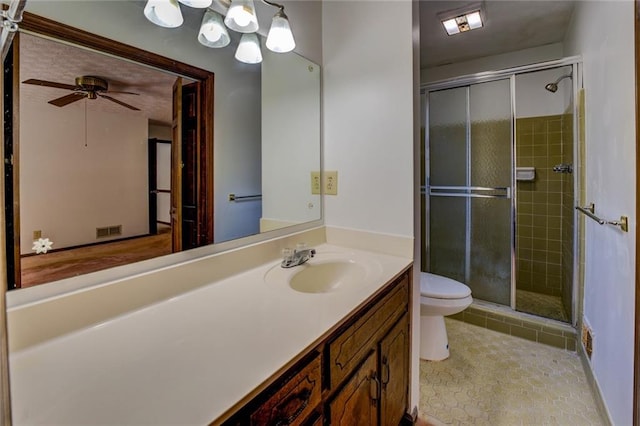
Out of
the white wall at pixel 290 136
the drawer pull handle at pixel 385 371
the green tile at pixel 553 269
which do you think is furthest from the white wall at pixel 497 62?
the drawer pull handle at pixel 385 371

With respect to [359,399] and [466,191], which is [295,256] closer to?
[359,399]

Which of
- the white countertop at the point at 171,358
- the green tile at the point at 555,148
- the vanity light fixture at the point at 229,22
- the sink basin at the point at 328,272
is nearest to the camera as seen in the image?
the white countertop at the point at 171,358

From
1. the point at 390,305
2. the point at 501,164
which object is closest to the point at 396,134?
the point at 390,305

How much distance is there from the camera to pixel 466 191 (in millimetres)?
2633

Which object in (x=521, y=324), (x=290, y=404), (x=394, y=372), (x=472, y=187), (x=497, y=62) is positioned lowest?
(x=521, y=324)

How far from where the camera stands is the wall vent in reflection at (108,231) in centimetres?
80

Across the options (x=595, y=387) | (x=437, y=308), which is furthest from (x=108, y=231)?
(x=595, y=387)

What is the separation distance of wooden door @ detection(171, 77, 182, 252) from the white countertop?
24cm

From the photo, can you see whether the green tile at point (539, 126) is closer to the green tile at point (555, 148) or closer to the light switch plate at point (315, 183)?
the green tile at point (555, 148)

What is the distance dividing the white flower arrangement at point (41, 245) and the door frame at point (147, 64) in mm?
31

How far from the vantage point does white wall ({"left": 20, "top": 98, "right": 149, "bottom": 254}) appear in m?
0.69

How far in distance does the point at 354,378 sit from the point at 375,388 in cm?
18

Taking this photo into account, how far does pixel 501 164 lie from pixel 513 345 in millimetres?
1385

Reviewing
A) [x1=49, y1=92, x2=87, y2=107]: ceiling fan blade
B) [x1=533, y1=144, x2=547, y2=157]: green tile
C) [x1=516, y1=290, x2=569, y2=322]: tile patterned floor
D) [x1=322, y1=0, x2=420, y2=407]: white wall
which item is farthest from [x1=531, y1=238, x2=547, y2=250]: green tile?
[x1=49, y1=92, x2=87, y2=107]: ceiling fan blade
